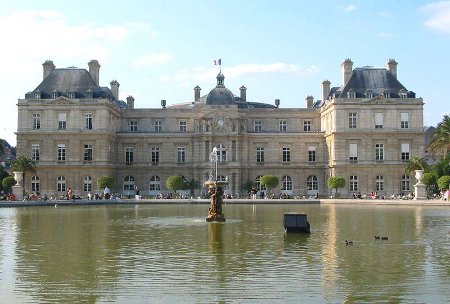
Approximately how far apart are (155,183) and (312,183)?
17.7 metres

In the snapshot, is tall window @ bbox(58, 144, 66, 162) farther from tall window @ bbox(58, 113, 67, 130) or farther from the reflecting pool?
the reflecting pool

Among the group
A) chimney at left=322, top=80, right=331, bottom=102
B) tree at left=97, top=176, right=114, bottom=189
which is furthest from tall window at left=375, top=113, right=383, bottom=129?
tree at left=97, top=176, right=114, bottom=189

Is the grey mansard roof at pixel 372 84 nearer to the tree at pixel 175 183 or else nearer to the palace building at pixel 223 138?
the palace building at pixel 223 138

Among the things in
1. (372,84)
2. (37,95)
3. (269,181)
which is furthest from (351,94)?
(37,95)

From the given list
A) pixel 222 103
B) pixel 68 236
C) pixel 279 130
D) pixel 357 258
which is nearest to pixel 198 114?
pixel 222 103

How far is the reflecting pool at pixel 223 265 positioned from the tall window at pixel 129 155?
46.6m

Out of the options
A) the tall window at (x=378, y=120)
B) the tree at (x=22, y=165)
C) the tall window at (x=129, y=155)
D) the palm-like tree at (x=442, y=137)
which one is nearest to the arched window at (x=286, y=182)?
the tall window at (x=378, y=120)

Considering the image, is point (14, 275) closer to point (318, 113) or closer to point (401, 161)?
point (401, 161)

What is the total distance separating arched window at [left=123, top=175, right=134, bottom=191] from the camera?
251ft

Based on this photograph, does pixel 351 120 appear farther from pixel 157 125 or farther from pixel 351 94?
pixel 157 125

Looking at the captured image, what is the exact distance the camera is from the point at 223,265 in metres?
18.1

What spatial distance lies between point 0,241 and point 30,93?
51.0 m

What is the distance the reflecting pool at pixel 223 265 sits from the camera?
46.7ft

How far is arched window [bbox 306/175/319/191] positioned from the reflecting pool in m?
45.8
